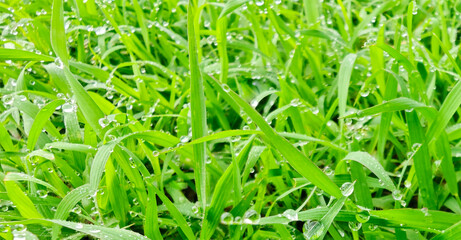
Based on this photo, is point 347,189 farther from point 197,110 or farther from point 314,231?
point 197,110

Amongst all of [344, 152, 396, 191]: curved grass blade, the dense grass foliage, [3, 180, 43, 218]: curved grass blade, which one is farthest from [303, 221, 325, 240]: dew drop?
[3, 180, 43, 218]: curved grass blade

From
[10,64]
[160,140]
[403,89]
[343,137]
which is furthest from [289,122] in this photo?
[10,64]

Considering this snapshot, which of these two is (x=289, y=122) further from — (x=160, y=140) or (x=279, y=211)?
(x=160, y=140)

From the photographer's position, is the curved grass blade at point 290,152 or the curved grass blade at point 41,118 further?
the curved grass blade at point 41,118

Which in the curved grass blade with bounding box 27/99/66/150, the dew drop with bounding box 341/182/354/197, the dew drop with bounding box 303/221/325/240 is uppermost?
the curved grass blade with bounding box 27/99/66/150

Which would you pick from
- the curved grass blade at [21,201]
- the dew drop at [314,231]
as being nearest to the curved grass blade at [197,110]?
the dew drop at [314,231]

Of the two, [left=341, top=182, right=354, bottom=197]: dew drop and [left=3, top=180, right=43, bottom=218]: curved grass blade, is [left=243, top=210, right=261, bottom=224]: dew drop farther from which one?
[left=3, top=180, right=43, bottom=218]: curved grass blade

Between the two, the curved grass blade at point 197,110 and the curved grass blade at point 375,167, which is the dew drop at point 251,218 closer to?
the curved grass blade at point 197,110

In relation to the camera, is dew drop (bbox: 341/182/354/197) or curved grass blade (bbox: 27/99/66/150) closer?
dew drop (bbox: 341/182/354/197)
